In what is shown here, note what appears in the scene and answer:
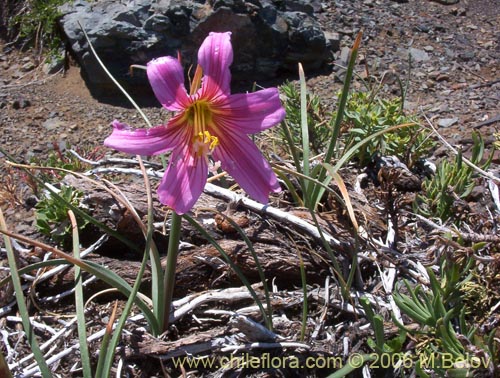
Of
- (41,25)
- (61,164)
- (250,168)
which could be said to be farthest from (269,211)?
(41,25)

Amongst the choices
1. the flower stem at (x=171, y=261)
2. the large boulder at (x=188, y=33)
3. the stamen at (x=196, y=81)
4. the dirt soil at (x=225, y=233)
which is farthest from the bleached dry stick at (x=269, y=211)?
the large boulder at (x=188, y=33)

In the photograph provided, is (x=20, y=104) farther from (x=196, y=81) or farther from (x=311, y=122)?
(x=196, y=81)

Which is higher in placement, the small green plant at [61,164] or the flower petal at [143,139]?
the flower petal at [143,139]

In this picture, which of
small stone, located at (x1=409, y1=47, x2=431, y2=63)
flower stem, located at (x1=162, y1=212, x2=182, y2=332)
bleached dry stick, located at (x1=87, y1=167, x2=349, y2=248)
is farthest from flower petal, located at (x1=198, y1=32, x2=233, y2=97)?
small stone, located at (x1=409, y1=47, x2=431, y2=63)

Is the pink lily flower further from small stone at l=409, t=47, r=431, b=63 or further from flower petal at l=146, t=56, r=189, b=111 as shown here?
small stone at l=409, t=47, r=431, b=63

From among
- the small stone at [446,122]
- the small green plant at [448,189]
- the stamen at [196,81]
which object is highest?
the stamen at [196,81]

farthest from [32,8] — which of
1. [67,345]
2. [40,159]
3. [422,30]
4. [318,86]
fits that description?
[67,345]

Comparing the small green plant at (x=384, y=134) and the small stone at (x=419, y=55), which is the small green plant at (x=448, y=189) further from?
the small stone at (x=419, y=55)
